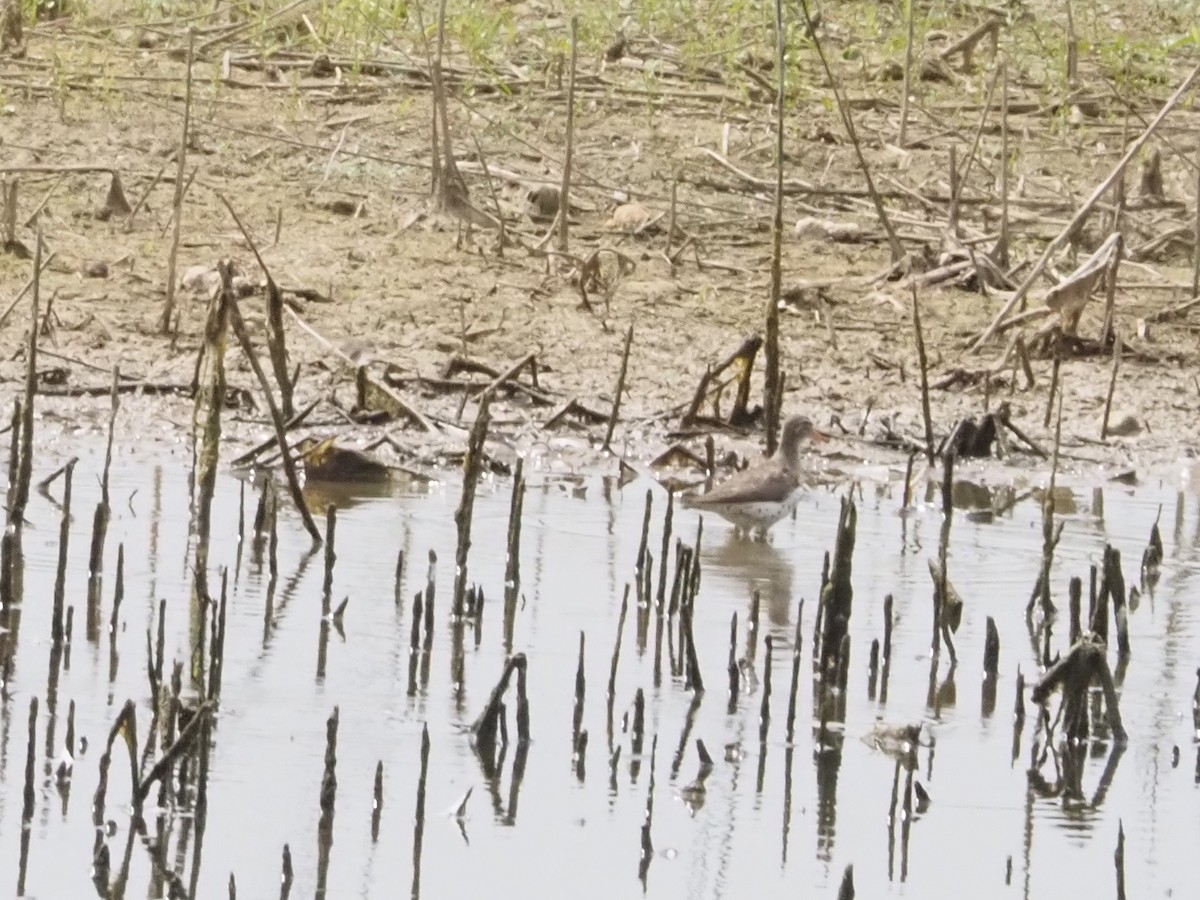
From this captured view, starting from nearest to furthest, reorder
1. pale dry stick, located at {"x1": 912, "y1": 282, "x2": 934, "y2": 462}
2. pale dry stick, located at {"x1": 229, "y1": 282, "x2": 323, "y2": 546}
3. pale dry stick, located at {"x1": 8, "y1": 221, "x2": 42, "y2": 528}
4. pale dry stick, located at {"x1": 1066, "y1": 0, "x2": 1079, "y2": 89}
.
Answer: pale dry stick, located at {"x1": 8, "y1": 221, "x2": 42, "y2": 528}, pale dry stick, located at {"x1": 229, "y1": 282, "x2": 323, "y2": 546}, pale dry stick, located at {"x1": 912, "y1": 282, "x2": 934, "y2": 462}, pale dry stick, located at {"x1": 1066, "y1": 0, "x2": 1079, "y2": 89}

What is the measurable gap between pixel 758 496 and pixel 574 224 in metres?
3.78

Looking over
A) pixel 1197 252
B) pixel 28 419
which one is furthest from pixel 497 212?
pixel 28 419

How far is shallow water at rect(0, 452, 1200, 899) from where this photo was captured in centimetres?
505

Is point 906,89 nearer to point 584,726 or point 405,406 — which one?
point 405,406

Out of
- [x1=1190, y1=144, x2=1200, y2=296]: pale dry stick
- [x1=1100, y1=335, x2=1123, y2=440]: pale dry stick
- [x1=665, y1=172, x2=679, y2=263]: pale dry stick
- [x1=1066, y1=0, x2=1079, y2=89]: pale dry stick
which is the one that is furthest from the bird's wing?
[x1=1066, y1=0, x2=1079, y2=89]: pale dry stick

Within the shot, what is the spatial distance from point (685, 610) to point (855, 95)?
788 centimetres

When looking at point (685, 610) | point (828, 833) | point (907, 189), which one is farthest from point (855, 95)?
point (828, 833)

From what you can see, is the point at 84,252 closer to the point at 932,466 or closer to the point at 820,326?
the point at 820,326

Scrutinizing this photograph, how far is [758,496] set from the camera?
8.08m

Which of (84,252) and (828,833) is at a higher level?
(84,252)

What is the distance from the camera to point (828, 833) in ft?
17.4

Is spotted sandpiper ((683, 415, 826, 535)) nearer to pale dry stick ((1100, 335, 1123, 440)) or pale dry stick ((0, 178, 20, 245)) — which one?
pale dry stick ((1100, 335, 1123, 440))

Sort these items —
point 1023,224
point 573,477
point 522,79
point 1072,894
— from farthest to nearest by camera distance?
point 522,79
point 1023,224
point 573,477
point 1072,894

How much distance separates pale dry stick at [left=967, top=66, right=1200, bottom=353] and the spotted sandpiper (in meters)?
1.69
